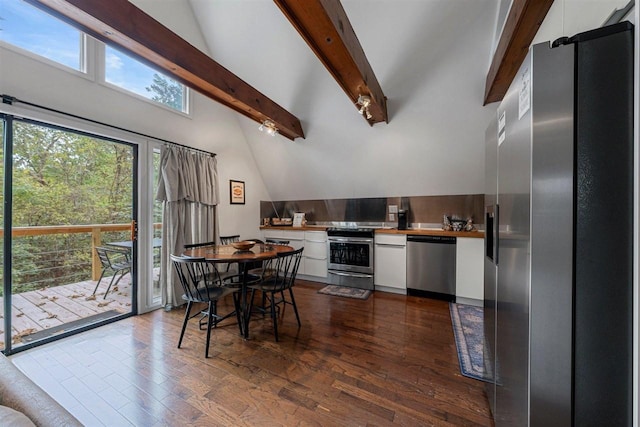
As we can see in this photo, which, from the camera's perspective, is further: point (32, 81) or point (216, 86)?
point (216, 86)

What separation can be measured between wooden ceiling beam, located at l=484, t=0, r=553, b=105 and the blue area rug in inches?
87.3

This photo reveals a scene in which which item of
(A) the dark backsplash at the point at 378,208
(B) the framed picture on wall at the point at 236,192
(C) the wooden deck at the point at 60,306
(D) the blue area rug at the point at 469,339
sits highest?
(B) the framed picture on wall at the point at 236,192

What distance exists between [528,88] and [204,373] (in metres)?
2.57

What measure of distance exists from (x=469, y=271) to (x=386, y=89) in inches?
103

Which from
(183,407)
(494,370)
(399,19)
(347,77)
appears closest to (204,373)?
(183,407)

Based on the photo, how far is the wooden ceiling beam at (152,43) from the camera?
1515 mm

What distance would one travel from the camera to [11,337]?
2121 mm

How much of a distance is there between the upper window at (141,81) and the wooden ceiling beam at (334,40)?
163cm

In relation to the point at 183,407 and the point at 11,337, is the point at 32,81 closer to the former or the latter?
the point at 11,337

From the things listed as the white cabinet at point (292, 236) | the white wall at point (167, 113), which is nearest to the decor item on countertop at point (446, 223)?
the white cabinet at point (292, 236)

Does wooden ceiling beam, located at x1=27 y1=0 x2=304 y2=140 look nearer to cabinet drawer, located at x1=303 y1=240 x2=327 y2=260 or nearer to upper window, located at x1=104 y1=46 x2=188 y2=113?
upper window, located at x1=104 y1=46 x2=188 y2=113

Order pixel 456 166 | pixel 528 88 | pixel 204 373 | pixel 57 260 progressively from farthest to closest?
pixel 456 166 < pixel 57 260 < pixel 204 373 < pixel 528 88

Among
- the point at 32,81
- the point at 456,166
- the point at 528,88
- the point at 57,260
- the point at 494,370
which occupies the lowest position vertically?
the point at 494,370

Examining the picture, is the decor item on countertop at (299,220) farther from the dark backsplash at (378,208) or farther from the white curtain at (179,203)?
the white curtain at (179,203)
